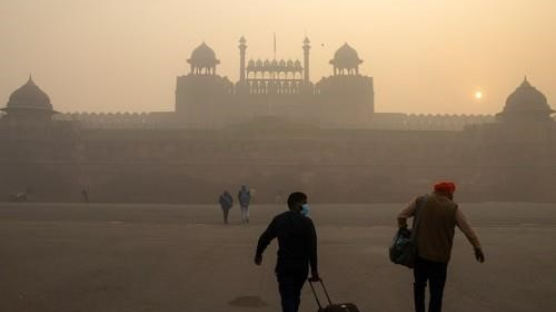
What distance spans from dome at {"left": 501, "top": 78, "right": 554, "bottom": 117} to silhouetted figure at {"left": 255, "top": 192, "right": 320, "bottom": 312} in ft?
113

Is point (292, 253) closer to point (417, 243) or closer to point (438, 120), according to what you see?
point (417, 243)

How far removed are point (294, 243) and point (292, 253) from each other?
73 millimetres

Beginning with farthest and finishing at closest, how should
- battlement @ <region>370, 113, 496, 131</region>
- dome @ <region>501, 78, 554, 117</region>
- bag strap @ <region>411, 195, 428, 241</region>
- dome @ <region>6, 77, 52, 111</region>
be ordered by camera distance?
battlement @ <region>370, 113, 496, 131</region>, dome @ <region>6, 77, 52, 111</region>, dome @ <region>501, 78, 554, 117</region>, bag strap @ <region>411, 195, 428, 241</region>

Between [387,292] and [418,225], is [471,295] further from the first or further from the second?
[418,225]

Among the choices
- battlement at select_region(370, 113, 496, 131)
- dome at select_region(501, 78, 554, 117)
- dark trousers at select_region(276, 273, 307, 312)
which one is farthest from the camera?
battlement at select_region(370, 113, 496, 131)

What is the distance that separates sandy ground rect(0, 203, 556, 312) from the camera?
19.1 feet

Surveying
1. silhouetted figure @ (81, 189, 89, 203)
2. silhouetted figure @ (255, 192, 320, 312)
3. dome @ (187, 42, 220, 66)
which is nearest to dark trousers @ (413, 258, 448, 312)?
silhouetted figure @ (255, 192, 320, 312)

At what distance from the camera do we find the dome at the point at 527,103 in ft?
117

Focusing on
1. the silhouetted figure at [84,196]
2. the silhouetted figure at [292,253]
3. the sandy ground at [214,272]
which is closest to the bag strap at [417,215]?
the silhouetted figure at [292,253]

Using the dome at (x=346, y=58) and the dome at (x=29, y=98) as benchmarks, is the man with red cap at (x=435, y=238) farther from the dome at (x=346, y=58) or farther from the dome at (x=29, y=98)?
the dome at (x=346, y=58)

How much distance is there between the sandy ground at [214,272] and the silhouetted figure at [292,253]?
1348 millimetres

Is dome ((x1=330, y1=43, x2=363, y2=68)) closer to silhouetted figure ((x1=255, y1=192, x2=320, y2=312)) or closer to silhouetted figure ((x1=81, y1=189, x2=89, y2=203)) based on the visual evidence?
silhouetted figure ((x1=81, y1=189, x2=89, y2=203))

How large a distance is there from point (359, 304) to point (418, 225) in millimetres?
1396

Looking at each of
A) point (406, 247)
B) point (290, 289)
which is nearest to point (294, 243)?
point (290, 289)
